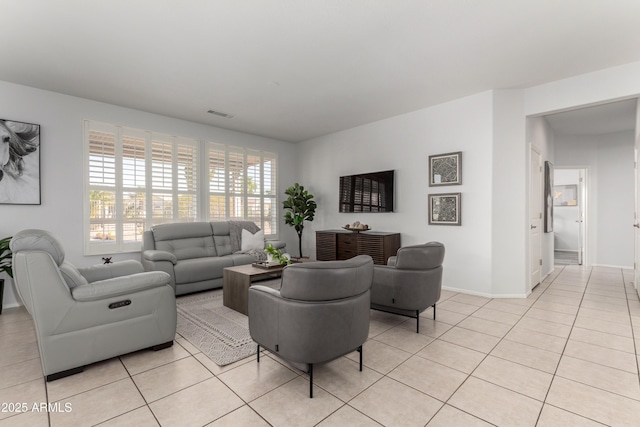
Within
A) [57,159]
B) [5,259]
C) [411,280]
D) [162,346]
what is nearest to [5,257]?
[5,259]

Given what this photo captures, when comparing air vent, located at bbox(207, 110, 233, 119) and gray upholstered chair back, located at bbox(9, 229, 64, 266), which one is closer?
gray upholstered chair back, located at bbox(9, 229, 64, 266)

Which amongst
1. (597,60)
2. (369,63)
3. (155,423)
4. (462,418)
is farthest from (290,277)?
(597,60)

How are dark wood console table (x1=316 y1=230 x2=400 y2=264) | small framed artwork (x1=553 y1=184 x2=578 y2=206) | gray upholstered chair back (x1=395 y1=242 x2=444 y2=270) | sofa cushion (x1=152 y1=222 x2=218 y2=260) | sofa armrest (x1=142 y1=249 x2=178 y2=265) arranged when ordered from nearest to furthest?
1. gray upholstered chair back (x1=395 y1=242 x2=444 y2=270)
2. sofa armrest (x1=142 y1=249 x2=178 y2=265)
3. sofa cushion (x1=152 y1=222 x2=218 y2=260)
4. dark wood console table (x1=316 y1=230 x2=400 y2=264)
5. small framed artwork (x1=553 y1=184 x2=578 y2=206)

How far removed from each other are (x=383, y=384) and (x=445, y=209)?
3149mm

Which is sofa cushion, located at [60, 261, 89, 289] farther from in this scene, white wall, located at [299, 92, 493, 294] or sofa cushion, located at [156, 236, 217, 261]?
white wall, located at [299, 92, 493, 294]

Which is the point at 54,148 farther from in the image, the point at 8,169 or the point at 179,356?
the point at 179,356

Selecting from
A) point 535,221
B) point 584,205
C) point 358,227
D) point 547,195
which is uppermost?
point 547,195

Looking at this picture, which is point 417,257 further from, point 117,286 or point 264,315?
point 117,286

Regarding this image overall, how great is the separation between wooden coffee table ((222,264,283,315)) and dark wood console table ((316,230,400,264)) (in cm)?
180

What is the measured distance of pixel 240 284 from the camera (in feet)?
11.8

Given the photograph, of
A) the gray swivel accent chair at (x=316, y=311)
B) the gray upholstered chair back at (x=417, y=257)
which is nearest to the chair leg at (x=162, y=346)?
the gray swivel accent chair at (x=316, y=311)

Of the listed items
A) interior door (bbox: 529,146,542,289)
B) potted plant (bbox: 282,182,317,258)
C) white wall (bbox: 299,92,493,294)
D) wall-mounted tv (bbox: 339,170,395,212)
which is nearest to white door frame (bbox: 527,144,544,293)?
interior door (bbox: 529,146,542,289)

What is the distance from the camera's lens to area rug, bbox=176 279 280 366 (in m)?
2.59

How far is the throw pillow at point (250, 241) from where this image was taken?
17.9 ft
